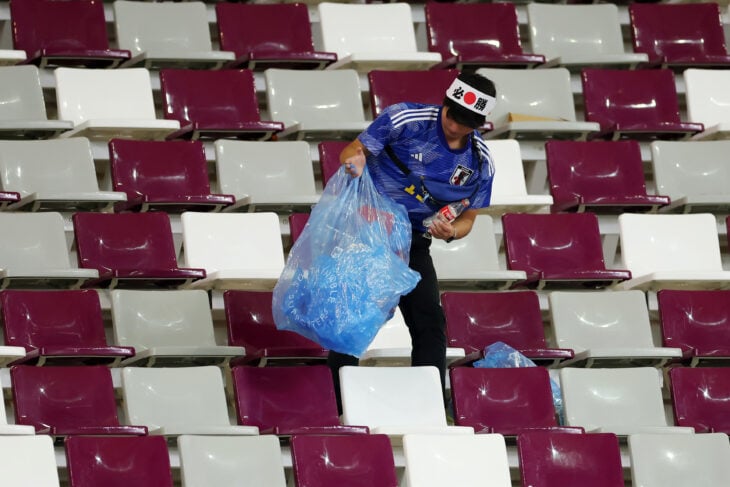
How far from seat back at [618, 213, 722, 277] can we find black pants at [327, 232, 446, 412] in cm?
113

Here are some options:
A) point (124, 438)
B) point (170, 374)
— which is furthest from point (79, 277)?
point (124, 438)

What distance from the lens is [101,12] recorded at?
565cm

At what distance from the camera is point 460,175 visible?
4207mm

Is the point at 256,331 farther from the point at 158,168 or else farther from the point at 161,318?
the point at 158,168

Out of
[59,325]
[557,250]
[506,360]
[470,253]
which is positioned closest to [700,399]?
[506,360]

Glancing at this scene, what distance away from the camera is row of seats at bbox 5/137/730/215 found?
5051mm

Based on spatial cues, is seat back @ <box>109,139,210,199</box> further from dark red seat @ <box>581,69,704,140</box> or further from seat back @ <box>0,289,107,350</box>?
dark red seat @ <box>581,69,704,140</box>

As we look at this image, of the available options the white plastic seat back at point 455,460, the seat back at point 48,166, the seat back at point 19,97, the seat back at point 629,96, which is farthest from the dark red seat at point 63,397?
the seat back at point 629,96

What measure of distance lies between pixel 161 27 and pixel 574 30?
147 cm

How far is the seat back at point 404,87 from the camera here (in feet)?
18.4

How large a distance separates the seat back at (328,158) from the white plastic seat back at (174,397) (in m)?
1.05

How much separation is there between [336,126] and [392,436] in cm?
146

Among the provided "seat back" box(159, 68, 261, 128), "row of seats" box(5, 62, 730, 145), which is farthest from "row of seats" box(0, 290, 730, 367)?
"seat back" box(159, 68, 261, 128)

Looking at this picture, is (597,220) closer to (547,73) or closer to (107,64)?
(547,73)
